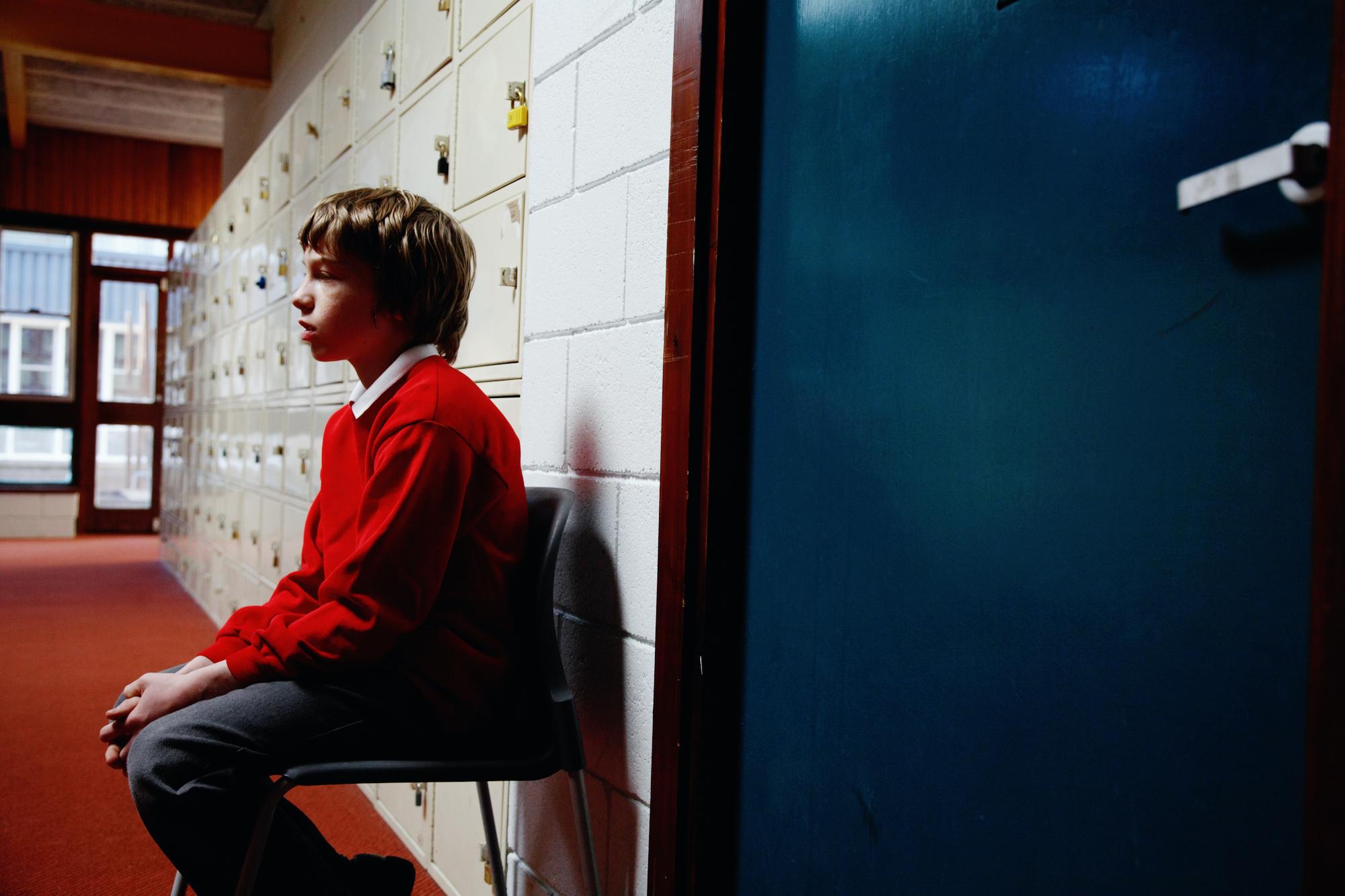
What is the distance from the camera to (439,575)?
3.65 feet

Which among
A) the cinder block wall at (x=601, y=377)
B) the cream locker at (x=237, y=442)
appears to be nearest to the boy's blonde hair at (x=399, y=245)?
the cinder block wall at (x=601, y=377)

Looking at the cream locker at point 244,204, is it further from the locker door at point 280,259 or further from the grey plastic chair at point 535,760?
the grey plastic chair at point 535,760

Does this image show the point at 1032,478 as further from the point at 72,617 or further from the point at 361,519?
the point at 72,617

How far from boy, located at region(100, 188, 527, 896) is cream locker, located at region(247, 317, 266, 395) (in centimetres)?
256

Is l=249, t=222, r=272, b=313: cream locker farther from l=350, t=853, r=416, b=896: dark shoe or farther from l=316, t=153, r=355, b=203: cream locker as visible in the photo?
l=350, t=853, r=416, b=896: dark shoe

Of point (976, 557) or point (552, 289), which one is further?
point (552, 289)

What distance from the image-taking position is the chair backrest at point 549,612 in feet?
3.82

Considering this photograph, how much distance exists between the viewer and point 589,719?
1341mm

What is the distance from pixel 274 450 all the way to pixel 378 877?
2399 mm

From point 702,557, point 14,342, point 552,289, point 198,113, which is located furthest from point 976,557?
point 14,342

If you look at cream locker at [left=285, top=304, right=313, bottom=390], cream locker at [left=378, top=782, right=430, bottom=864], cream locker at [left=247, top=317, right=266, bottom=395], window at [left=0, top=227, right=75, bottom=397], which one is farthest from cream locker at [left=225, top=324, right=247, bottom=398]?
window at [left=0, top=227, right=75, bottom=397]

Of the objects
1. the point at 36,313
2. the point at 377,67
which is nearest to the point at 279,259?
the point at 377,67

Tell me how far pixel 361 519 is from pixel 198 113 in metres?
8.07

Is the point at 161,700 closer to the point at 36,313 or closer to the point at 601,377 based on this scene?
the point at 601,377
